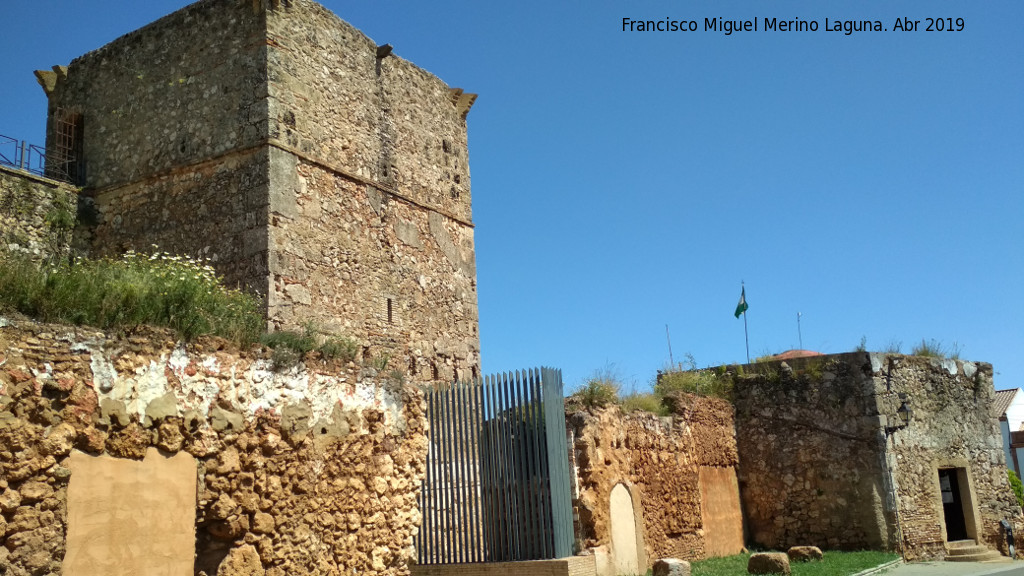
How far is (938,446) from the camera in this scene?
1788 centimetres

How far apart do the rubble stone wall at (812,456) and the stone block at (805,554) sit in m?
1.63

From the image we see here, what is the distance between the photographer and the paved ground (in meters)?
14.5

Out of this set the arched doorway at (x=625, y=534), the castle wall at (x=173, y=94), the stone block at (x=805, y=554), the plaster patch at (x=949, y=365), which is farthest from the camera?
the plaster patch at (x=949, y=365)

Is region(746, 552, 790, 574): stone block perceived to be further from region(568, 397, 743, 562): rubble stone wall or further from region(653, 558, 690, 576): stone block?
region(653, 558, 690, 576): stone block

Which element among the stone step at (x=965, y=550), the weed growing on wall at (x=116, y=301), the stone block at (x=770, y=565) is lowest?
the stone step at (x=965, y=550)

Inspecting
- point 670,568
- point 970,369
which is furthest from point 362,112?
point 970,369

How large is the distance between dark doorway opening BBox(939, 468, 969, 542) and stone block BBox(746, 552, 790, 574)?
262 inches

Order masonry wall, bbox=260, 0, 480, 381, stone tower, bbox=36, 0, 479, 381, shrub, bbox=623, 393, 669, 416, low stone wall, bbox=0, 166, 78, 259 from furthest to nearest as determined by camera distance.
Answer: shrub, bbox=623, 393, 669, 416
masonry wall, bbox=260, 0, 480, 381
stone tower, bbox=36, 0, 479, 381
low stone wall, bbox=0, 166, 78, 259

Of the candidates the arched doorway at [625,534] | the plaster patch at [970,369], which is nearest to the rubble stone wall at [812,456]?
the plaster patch at [970,369]

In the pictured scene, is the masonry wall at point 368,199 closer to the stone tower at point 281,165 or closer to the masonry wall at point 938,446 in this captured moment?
the stone tower at point 281,165

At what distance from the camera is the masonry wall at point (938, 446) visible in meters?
16.9

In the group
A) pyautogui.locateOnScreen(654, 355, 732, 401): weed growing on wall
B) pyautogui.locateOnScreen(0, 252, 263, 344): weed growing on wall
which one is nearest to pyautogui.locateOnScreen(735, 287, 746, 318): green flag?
pyautogui.locateOnScreen(654, 355, 732, 401): weed growing on wall

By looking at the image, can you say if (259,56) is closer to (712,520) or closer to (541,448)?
(541,448)

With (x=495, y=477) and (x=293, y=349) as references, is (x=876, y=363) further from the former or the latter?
(x=293, y=349)
